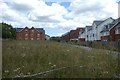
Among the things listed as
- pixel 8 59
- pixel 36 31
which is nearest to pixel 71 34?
pixel 36 31

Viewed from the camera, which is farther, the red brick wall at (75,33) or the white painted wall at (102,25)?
the red brick wall at (75,33)

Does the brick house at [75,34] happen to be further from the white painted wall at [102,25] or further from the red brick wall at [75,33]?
the white painted wall at [102,25]

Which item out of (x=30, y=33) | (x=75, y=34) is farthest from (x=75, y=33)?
(x=30, y=33)

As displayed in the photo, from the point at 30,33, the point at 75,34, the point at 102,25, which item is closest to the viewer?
the point at 102,25

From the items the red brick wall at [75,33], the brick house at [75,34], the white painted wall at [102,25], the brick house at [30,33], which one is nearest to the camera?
the white painted wall at [102,25]

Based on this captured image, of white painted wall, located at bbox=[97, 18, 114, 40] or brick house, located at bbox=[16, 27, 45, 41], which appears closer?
white painted wall, located at bbox=[97, 18, 114, 40]

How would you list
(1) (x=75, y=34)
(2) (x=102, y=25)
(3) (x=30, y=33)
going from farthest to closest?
1. (1) (x=75, y=34)
2. (3) (x=30, y=33)
3. (2) (x=102, y=25)

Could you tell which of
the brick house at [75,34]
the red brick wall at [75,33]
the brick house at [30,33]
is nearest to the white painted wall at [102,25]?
the brick house at [30,33]

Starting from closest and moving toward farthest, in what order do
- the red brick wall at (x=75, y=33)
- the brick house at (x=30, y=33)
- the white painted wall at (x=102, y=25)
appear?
the white painted wall at (x=102, y=25), the brick house at (x=30, y=33), the red brick wall at (x=75, y=33)

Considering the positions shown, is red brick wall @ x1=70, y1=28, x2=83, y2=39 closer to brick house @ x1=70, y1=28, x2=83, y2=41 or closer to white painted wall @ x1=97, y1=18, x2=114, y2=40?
brick house @ x1=70, y1=28, x2=83, y2=41

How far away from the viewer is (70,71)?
7703 mm

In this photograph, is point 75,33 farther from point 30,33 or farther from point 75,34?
point 30,33

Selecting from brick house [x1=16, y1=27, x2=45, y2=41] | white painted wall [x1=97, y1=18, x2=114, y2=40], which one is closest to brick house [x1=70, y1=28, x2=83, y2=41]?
brick house [x1=16, y1=27, x2=45, y2=41]

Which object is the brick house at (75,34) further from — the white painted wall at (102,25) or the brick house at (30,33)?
the white painted wall at (102,25)
